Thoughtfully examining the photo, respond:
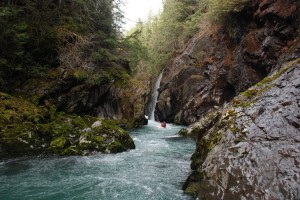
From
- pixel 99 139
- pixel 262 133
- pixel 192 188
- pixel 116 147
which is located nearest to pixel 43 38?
pixel 99 139

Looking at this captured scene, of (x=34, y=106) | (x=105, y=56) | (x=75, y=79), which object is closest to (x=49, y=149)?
(x=34, y=106)

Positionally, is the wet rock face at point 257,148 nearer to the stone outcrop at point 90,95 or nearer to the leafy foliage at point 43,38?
the stone outcrop at point 90,95

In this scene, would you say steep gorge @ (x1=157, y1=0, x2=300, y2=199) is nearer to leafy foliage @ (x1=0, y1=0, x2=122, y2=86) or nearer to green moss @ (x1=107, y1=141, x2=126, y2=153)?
green moss @ (x1=107, y1=141, x2=126, y2=153)

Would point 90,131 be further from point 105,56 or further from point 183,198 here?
point 105,56

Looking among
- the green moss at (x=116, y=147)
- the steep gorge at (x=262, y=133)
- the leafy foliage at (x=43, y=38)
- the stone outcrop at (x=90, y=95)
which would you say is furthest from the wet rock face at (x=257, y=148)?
the leafy foliage at (x=43, y=38)

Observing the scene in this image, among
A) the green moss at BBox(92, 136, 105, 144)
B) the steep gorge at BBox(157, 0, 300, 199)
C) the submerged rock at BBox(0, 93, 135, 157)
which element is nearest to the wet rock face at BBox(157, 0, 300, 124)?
the steep gorge at BBox(157, 0, 300, 199)

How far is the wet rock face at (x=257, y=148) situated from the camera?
4.59 metres

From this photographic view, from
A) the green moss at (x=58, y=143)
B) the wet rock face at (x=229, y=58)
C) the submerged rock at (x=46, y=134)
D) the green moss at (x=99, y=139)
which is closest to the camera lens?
the submerged rock at (x=46, y=134)

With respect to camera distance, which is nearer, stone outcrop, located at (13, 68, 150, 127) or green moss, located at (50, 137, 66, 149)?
green moss, located at (50, 137, 66, 149)

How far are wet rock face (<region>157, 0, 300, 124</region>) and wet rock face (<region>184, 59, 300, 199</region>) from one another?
7.71 metres

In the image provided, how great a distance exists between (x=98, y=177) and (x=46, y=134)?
4.66 m

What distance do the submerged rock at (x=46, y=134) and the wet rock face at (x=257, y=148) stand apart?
5.20 meters

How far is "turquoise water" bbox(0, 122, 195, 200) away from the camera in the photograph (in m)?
6.38

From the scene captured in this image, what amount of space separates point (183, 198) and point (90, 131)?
6.61 meters
